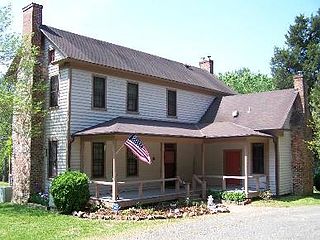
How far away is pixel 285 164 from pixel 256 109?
3958 mm

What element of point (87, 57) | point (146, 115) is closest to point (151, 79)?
point (146, 115)

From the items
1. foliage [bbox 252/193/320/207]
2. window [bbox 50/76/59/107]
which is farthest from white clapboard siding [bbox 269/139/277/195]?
window [bbox 50/76/59/107]

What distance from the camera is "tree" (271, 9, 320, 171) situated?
41.0 metres

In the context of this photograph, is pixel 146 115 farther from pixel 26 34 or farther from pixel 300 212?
pixel 300 212

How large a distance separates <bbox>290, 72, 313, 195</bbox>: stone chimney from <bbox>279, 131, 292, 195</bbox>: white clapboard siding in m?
0.31

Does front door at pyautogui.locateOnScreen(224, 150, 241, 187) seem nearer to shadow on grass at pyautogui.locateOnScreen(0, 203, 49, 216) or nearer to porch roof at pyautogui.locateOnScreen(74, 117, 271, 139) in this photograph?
porch roof at pyautogui.locateOnScreen(74, 117, 271, 139)

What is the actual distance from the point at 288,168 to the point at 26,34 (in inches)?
635

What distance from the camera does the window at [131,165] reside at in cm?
2098

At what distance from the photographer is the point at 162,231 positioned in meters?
12.3

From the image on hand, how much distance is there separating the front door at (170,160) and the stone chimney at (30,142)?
23.8ft

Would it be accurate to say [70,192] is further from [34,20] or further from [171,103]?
[171,103]

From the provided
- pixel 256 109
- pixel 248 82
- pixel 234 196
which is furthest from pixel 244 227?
pixel 248 82

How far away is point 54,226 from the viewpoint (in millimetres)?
13359

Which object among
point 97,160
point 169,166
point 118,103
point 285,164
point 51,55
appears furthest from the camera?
point 169,166
